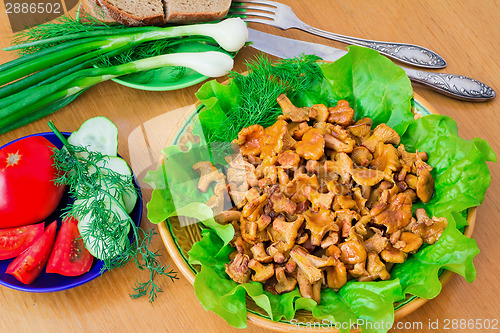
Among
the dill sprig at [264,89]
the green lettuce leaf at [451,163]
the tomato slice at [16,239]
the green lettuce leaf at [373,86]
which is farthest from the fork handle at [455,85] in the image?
the tomato slice at [16,239]

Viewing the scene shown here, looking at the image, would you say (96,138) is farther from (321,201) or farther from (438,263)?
(438,263)

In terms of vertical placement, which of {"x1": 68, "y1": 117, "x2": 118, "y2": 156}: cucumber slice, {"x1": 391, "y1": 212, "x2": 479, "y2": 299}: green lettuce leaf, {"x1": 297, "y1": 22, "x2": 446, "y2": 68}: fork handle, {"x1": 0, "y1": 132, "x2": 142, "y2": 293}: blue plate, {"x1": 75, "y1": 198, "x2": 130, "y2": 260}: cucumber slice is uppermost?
{"x1": 297, "y1": 22, "x2": 446, "y2": 68}: fork handle

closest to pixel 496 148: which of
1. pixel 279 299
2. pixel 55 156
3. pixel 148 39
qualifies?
pixel 279 299

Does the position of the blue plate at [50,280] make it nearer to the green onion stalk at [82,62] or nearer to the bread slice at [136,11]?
the green onion stalk at [82,62]

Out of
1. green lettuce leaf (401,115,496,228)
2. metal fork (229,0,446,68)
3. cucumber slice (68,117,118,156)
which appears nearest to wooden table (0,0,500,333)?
metal fork (229,0,446,68)

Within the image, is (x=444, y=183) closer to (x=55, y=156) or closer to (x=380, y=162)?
(x=380, y=162)

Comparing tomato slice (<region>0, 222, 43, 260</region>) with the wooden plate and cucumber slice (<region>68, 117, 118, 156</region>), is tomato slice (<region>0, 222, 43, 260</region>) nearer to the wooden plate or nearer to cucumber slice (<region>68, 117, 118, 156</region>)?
cucumber slice (<region>68, 117, 118, 156</region>)

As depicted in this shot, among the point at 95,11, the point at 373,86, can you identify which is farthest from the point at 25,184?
the point at 373,86

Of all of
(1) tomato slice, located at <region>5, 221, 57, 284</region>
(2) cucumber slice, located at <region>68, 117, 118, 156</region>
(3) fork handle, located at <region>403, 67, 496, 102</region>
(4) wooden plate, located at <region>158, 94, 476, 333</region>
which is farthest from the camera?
(3) fork handle, located at <region>403, 67, 496, 102</region>
